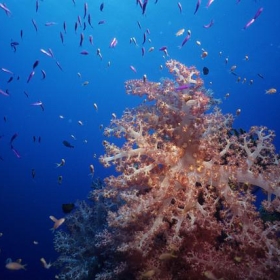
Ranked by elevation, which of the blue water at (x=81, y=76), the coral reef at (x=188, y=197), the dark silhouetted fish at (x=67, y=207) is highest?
the blue water at (x=81, y=76)

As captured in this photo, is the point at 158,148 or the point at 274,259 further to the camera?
the point at 158,148

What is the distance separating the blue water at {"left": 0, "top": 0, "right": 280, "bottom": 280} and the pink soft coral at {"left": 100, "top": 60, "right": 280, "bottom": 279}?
67.8 ft

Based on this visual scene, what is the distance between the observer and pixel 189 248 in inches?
164

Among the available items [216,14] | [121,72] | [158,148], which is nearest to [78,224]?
[158,148]

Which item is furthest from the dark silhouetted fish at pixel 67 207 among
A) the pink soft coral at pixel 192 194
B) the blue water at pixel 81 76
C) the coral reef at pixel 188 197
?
the blue water at pixel 81 76

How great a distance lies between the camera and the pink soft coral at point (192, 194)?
3877 mm

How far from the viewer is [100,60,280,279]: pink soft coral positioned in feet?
12.7

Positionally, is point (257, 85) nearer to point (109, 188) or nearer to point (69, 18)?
point (69, 18)

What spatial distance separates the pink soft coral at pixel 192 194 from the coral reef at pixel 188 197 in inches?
0.6

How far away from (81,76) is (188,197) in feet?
115

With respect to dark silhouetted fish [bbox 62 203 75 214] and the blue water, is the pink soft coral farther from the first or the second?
the blue water

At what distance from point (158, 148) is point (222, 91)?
241 feet

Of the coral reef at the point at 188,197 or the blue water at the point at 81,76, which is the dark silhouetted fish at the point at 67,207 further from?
the blue water at the point at 81,76

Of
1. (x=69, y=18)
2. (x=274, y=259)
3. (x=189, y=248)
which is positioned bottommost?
(x=189, y=248)
